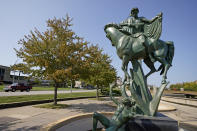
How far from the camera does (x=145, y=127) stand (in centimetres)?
370

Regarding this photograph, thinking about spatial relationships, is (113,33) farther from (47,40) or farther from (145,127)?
(47,40)

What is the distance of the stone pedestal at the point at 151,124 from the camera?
3.65 meters

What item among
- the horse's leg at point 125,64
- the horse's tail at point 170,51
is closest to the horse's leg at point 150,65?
the horse's tail at point 170,51

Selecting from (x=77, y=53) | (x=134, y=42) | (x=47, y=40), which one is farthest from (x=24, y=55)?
(x=134, y=42)

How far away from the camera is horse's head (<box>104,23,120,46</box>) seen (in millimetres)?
4906

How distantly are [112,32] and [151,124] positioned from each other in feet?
11.1

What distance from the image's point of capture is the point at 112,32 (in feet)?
16.3

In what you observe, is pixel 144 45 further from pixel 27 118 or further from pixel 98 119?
pixel 27 118

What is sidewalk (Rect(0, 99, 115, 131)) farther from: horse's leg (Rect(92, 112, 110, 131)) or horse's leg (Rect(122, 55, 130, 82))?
horse's leg (Rect(122, 55, 130, 82))

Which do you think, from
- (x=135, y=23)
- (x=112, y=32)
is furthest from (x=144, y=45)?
(x=112, y=32)

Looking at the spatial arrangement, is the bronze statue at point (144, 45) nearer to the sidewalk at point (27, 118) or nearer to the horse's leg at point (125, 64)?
A: the horse's leg at point (125, 64)

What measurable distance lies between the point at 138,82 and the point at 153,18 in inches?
99.5

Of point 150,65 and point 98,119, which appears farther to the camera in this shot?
point 150,65

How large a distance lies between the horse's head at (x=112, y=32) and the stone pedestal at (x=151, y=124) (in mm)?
2830
